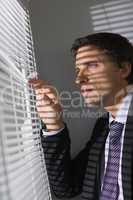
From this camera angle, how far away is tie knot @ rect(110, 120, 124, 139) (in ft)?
4.42

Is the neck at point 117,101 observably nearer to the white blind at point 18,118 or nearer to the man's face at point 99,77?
the man's face at point 99,77

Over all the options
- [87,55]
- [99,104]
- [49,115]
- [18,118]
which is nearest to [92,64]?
[87,55]

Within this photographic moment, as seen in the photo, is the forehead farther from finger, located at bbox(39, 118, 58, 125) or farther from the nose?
finger, located at bbox(39, 118, 58, 125)

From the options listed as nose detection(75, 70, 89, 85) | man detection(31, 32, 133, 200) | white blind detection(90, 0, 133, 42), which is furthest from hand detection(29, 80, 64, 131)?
white blind detection(90, 0, 133, 42)

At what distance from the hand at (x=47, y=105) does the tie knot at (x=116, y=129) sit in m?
0.21

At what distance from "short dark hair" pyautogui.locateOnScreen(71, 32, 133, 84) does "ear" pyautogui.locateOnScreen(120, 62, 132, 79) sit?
0.04ft

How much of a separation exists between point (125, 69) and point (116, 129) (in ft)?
0.84

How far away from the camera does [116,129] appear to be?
1358 mm

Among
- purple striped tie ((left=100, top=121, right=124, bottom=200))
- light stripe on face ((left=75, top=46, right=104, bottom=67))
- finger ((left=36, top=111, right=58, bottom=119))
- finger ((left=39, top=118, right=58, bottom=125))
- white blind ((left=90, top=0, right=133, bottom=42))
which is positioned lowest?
purple striped tie ((left=100, top=121, right=124, bottom=200))

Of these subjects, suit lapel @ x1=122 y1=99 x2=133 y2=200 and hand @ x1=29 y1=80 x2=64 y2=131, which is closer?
suit lapel @ x1=122 y1=99 x2=133 y2=200

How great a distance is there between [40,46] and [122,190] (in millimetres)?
780

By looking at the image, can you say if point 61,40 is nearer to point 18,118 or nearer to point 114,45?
point 114,45

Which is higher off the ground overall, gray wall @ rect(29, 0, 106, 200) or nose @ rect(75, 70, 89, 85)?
gray wall @ rect(29, 0, 106, 200)

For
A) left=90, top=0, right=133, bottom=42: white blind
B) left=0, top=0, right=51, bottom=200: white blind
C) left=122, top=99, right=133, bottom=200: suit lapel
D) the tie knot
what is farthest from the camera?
left=90, top=0, right=133, bottom=42: white blind
